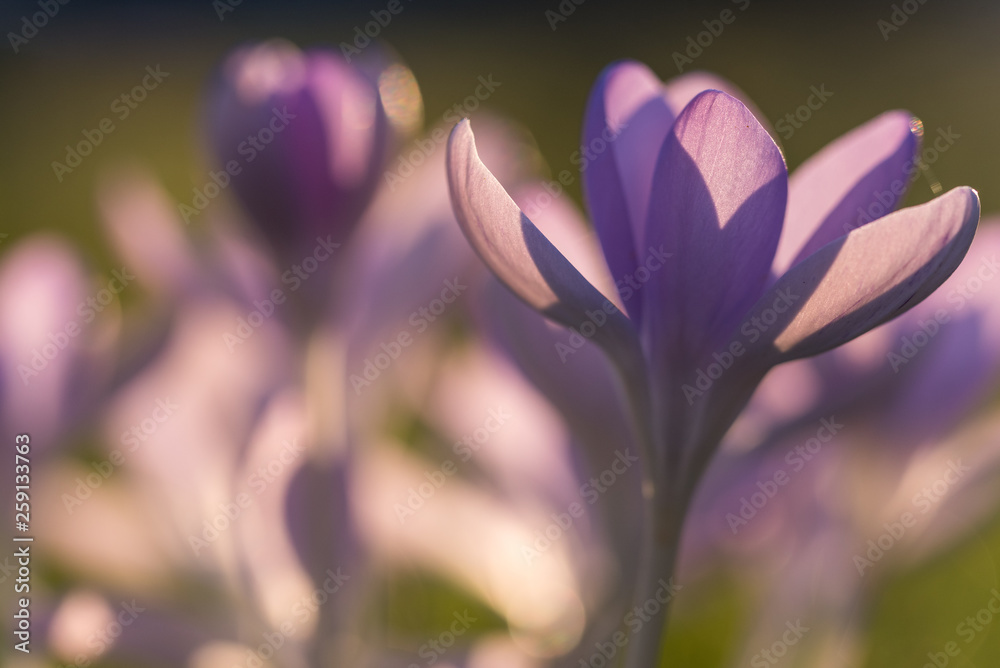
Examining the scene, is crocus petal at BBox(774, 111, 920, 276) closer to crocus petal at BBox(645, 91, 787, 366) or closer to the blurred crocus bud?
crocus petal at BBox(645, 91, 787, 366)

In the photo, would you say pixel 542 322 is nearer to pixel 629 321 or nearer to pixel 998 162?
pixel 629 321

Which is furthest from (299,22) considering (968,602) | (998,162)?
(968,602)

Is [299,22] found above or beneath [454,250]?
above

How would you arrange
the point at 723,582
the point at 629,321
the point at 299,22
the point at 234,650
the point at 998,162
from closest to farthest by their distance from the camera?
the point at 629,321 → the point at 234,650 → the point at 723,582 → the point at 998,162 → the point at 299,22

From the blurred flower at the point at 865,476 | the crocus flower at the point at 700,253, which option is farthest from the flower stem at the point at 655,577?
the blurred flower at the point at 865,476

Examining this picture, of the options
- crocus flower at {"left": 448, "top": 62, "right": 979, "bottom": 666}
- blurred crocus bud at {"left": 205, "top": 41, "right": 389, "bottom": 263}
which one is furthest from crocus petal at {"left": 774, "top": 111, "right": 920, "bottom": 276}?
blurred crocus bud at {"left": 205, "top": 41, "right": 389, "bottom": 263}

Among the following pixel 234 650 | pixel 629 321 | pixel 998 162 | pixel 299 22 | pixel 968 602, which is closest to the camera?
pixel 629 321

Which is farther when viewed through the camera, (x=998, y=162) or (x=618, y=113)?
(x=998, y=162)
